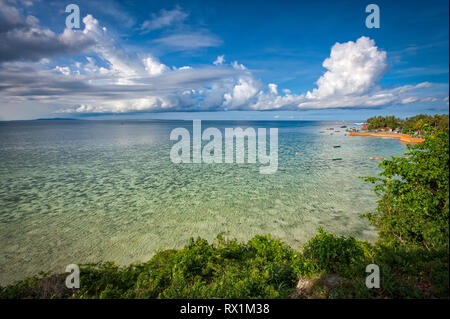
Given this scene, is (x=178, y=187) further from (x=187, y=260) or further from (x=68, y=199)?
(x=187, y=260)

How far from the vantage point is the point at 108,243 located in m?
13.6

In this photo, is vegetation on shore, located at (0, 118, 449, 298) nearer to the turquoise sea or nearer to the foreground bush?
the foreground bush

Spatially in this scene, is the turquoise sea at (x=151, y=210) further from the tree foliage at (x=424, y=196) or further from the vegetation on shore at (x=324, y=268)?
the tree foliage at (x=424, y=196)

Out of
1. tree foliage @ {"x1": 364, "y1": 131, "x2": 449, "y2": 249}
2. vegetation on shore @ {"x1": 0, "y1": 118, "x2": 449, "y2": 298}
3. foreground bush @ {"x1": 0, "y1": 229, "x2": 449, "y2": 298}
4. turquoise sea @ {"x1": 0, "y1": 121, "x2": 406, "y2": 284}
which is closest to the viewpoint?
foreground bush @ {"x1": 0, "y1": 229, "x2": 449, "y2": 298}

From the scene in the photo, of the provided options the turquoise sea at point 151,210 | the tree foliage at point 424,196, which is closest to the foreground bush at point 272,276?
the tree foliage at point 424,196

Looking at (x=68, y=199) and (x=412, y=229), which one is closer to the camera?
(x=412, y=229)

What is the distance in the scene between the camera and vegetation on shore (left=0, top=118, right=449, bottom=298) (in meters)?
6.25

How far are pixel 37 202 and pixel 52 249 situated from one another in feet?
33.9

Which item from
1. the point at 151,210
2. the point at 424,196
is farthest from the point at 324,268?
the point at 151,210

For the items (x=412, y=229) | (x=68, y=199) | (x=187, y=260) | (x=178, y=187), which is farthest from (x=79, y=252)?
(x=412, y=229)

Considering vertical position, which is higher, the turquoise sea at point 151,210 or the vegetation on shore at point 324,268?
the vegetation on shore at point 324,268

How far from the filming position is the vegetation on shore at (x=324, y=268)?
246 inches

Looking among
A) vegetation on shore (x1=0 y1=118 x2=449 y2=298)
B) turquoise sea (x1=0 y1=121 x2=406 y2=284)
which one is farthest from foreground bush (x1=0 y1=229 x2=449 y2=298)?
turquoise sea (x1=0 y1=121 x2=406 y2=284)

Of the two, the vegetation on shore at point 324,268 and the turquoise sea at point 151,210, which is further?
the turquoise sea at point 151,210
